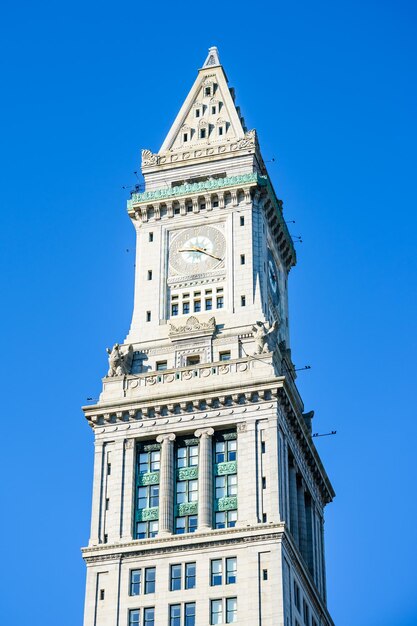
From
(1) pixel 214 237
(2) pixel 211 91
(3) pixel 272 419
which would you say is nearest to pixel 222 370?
(3) pixel 272 419

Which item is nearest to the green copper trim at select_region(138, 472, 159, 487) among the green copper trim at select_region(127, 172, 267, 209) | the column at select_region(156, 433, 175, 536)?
the column at select_region(156, 433, 175, 536)

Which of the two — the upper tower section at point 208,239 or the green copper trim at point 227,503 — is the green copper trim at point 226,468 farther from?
the upper tower section at point 208,239

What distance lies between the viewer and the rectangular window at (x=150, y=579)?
11825 cm

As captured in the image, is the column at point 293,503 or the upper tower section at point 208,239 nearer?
the column at point 293,503

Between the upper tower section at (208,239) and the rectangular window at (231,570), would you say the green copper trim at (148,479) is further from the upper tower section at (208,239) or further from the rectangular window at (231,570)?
the upper tower section at (208,239)

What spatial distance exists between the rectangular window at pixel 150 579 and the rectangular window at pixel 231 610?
6007 mm

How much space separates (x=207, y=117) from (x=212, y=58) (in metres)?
8.28

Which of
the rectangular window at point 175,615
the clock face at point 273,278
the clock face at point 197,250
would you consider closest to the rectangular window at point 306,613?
the rectangular window at point 175,615

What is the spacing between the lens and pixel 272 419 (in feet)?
405

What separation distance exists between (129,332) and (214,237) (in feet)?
36.0

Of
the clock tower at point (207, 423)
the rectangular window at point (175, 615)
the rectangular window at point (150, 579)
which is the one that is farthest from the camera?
the rectangular window at point (150, 579)

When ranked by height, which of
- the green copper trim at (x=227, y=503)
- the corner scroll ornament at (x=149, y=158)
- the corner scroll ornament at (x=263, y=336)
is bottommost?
the green copper trim at (x=227, y=503)

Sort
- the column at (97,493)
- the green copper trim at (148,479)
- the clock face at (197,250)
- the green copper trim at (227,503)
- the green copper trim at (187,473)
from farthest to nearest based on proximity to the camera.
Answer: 1. the clock face at (197,250)
2. the green copper trim at (148,479)
3. the green copper trim at (187,473)
4. the column at (97,493)
5. the green copper trim at (227,503)

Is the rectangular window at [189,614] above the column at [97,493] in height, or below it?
below
